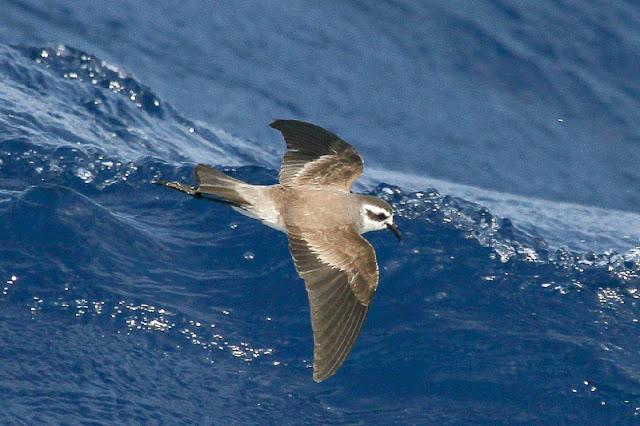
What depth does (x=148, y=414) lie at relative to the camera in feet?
24.7

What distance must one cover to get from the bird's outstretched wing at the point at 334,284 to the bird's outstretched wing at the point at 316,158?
105cm

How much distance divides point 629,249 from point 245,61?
20.2 ft

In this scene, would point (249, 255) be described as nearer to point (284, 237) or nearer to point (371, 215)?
point (284, 237)

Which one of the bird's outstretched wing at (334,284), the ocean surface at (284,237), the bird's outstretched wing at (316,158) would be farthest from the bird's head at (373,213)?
the ocean surface at (284,237)

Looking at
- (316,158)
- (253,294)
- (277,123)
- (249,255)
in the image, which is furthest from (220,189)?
(249,255)

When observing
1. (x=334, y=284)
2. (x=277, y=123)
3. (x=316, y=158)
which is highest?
(x=277, y=123)

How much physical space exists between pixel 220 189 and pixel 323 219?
774 mm

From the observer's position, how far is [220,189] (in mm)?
7492

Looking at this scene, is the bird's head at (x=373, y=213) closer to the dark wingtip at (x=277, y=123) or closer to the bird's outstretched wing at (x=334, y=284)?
the bird's outstretched wing at (x=334, y=284)

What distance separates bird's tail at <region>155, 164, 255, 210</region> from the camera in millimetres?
7438

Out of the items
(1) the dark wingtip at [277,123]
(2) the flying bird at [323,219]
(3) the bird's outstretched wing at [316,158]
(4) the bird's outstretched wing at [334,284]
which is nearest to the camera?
(4) the bird's outstretched wing at [334,284]

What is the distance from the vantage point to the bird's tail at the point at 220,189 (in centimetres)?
744

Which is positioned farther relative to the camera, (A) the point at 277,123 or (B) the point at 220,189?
(A) the point at 277,123

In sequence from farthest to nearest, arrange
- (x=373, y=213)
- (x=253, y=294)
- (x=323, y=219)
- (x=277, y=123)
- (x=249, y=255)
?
(x=249, y=255) → (x=253, y=294) → (x=277, y=123) → (x=373, y=213) → (x=323, y=219)
